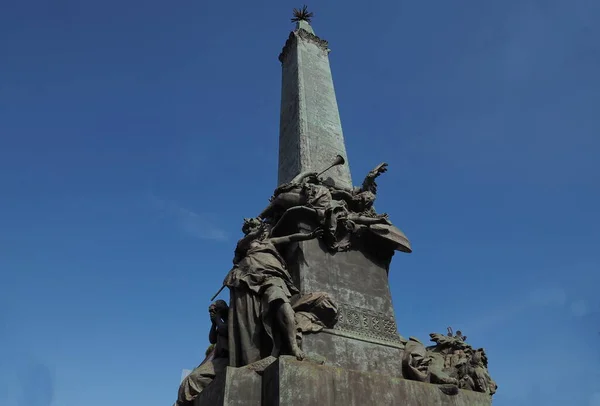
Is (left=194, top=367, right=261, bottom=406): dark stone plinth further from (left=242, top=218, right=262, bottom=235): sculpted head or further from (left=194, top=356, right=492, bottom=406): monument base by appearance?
(left=242, top=218, right=262, bottom=235): sculpted head

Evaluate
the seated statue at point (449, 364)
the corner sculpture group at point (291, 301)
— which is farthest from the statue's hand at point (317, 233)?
the seated statue at point (449, 364)

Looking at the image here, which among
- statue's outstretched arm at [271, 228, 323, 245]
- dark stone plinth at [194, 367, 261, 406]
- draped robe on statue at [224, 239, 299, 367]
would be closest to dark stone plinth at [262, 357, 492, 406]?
dark stone plinth at [194, 367, 261, 406]

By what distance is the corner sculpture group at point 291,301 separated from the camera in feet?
22.3

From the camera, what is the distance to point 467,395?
23.6ft

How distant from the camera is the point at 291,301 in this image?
730 cm

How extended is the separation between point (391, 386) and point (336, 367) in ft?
2.44

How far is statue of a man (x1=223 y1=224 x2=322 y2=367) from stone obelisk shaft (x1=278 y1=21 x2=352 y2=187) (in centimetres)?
319

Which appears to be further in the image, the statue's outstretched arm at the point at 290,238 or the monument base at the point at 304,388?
the statue's outstretched arm at the point at 290,238

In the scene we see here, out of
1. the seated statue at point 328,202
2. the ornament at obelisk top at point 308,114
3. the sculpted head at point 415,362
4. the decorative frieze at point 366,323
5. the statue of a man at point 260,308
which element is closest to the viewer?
the statue of a man at point 260,308

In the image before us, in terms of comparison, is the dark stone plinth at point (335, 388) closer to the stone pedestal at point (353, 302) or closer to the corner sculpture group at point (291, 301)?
the corner sculpture group at point (291, 301)

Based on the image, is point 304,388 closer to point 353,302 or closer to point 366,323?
point 366,323

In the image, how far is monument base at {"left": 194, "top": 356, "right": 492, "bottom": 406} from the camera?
5875 mm

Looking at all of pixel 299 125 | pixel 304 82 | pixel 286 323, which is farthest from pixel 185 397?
pixel 304 82

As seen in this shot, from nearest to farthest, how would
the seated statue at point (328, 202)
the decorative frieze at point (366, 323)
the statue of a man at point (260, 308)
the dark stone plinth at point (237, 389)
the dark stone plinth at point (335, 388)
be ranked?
the dark stone plinth at point (335, 388), the dark stone plinth at point (237, 389), the statue of a man at point (260, 308), the decorative frieze at point (366, 323), the seated statue at point (328, 202)
